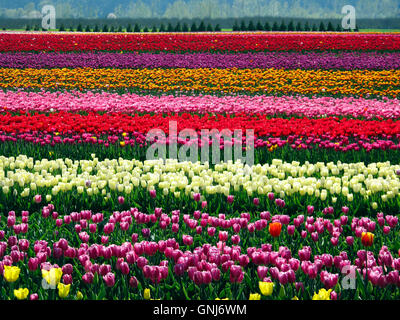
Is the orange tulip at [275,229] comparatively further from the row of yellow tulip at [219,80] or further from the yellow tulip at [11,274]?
the row of yellow tulip at [219,80]

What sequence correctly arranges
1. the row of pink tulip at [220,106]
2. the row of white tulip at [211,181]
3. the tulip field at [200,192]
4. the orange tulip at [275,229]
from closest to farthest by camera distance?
1. the tulip field at [200,192]
2. the orange tulip at [275,229]
3. the row of white tulip at [211,181]
4. the row of pink tulip at [220,106]

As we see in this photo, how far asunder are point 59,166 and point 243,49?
2042 centimetres

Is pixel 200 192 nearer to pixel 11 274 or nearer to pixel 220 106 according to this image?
pixel 11 274

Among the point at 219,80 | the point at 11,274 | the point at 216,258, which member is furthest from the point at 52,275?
the point at 219,80

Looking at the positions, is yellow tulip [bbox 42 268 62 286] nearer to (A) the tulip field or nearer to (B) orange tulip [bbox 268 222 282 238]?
(A) the tulip field

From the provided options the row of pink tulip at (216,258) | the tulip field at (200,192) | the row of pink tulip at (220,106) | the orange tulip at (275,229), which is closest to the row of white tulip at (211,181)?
the tulip field at (200,192)

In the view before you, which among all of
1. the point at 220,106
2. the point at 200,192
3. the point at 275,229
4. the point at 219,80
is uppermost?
the point at 219,80

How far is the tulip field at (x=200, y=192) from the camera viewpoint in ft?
10.9

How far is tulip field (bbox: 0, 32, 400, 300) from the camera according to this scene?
3.31m

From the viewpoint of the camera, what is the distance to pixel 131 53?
2578 cm

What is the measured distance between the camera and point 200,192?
231 inches

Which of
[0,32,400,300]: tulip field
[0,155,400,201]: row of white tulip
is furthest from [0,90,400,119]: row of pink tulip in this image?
[0,155,400,201]: row of white tulip
